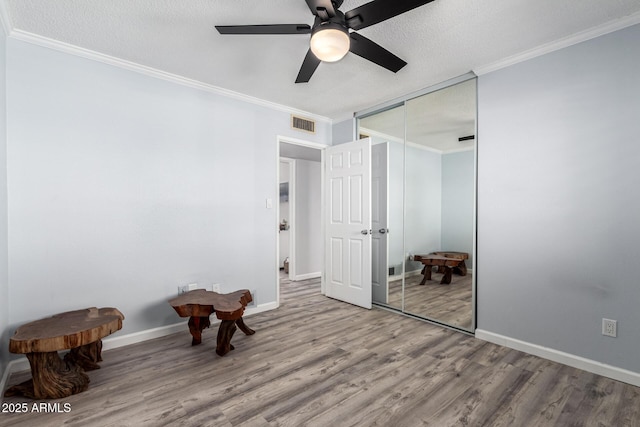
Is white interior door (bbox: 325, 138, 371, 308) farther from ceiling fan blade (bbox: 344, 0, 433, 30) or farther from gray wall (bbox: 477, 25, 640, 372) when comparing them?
ceiling fan blade (bbox: 344, 0, 433, 30)

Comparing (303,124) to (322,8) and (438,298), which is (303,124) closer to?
(322,8)

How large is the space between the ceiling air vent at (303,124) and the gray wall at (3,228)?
8.65ft

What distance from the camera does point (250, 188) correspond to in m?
3.57

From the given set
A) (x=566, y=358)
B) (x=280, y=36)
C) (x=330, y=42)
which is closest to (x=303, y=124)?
(x=280, y=36)

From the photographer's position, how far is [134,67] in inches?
109

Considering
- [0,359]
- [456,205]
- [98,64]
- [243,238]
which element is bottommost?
[0,359]

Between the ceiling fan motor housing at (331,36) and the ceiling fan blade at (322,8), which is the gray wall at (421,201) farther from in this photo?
the ceiling fan blade at (322,8)

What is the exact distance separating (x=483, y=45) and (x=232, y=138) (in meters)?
2.56

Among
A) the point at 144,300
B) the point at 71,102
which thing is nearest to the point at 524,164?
the point at 144,300

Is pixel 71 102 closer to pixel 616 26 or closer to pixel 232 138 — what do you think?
pixel 232 138

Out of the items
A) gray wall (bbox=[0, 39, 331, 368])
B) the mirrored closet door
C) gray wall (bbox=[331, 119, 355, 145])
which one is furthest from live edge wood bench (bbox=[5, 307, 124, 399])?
gray wall (bbox=[331, 119, 355, 145])

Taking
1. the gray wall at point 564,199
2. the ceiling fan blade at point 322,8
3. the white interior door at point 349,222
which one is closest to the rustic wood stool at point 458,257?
the gray wall at point 564,199

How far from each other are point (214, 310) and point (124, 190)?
1.36 meters

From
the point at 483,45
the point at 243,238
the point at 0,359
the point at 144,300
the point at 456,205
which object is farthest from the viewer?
the point at 243,238
